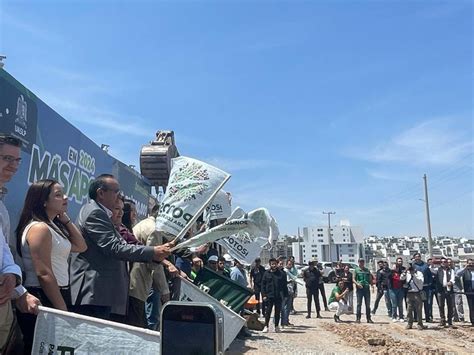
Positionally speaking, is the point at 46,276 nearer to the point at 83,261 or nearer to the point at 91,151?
the point at 83,261

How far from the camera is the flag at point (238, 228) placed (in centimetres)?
283

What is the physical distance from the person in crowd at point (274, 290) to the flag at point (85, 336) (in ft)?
30.0

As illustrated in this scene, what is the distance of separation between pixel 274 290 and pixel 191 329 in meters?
9.78

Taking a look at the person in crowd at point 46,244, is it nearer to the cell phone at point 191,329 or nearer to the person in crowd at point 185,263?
the cell phone at point 191,329

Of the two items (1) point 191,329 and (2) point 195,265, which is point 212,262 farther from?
(1) point 191,329

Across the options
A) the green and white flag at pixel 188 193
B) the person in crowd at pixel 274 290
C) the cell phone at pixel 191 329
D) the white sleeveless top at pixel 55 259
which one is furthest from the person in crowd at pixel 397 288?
the cell phone at pixel 191 329

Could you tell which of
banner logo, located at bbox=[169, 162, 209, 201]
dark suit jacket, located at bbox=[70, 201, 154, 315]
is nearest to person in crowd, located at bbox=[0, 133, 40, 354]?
dark suit jacket, located at bbox=[70, 201, 154, 315]

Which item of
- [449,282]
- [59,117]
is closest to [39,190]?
[59,117]

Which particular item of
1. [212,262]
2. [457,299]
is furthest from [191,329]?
[457,299]

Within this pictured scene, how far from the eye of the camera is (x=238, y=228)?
9.72 feet

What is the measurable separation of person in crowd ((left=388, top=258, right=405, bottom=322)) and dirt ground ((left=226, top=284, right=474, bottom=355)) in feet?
1.85

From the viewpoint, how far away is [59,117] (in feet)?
15.0

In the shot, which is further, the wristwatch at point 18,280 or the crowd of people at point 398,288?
the crowd of people at point 398,288

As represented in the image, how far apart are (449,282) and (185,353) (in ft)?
41.7
